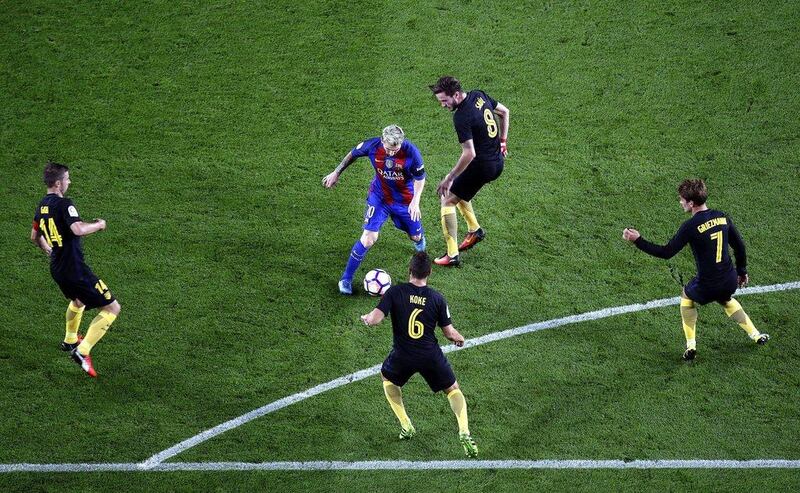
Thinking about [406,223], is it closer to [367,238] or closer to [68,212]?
[367,238]

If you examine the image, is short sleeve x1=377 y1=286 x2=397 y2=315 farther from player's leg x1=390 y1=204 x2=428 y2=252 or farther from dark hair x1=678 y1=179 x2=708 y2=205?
dark hair x1=678 y1=179 x2=708 y2=205

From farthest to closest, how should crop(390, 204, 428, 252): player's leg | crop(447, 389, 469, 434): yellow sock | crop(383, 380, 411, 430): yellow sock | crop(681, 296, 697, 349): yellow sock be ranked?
crop(390, 204, 428, 252): player's leg → crop(681, 296, 697, 349): yellow sock → crop(383, 380, 411, 430): yellow sock → crop(447, 389, 469, 434): yellow sock

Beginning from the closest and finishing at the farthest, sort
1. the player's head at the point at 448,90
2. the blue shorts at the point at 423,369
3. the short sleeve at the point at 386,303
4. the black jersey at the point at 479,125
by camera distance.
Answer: the short sleeve at the point at 386,303 → the blue shorts at the point at 423,369 → the player's head at the point at 448,90 → the black jersey at the point at 479,125

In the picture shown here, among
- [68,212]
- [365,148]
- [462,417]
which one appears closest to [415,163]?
[365,148]

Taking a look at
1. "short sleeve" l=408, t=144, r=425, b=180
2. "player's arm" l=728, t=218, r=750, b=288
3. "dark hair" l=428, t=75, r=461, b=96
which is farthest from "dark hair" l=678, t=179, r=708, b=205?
"short sleeve" l=408, t=144, r=425, b=180

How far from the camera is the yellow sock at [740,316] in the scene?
1024 cm

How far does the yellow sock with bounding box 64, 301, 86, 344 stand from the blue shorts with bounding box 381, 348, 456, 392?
11.1 feet

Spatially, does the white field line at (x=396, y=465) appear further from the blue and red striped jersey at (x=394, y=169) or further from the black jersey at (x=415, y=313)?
the blue and red striped jersey at (x=394, y=169)

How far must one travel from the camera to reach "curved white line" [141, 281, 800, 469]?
962 cm

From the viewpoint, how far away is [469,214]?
1209 centimetres

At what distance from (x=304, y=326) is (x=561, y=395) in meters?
2.93

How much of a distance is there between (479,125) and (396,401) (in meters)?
3.56

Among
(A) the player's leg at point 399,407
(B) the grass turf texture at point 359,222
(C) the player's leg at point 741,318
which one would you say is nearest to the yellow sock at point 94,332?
(B) the grass turf texture at point 359,222

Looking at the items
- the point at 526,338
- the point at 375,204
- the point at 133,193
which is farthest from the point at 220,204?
the point at 526,338
